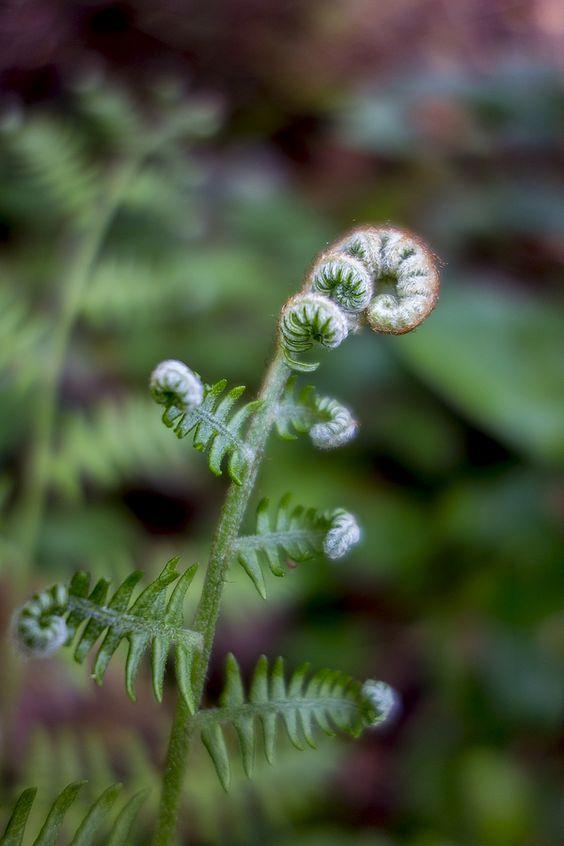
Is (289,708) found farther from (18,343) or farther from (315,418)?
(18,343)

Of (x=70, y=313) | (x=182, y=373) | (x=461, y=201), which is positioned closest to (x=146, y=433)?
(x=70, y=313)

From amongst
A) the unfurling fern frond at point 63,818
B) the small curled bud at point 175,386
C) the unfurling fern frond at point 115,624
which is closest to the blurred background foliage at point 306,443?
the unfurling fern frond at point 63,818

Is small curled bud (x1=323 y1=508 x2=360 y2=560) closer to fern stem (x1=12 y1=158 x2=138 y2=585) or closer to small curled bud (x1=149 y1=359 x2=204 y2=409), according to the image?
small curled bud (x1=149 y1=359 x2=204 y2=409)

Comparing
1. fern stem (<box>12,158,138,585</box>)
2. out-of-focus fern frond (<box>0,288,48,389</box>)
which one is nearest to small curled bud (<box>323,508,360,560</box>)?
fern stem (<box>12,158,138,585</box>)

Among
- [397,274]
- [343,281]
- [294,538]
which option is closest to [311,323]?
[343,281]

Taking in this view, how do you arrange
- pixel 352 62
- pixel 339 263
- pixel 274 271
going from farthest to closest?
pixel 352 62
pixel 274 271
pixel 339 263

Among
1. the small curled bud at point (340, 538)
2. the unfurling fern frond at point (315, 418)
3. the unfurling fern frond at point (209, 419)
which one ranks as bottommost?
the small curled bud at point (340, 538)

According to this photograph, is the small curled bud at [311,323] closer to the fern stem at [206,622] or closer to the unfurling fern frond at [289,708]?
the fern stem at [206,622]

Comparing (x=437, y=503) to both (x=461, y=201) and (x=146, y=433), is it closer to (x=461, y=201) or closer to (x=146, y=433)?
(x=146, y=433)
